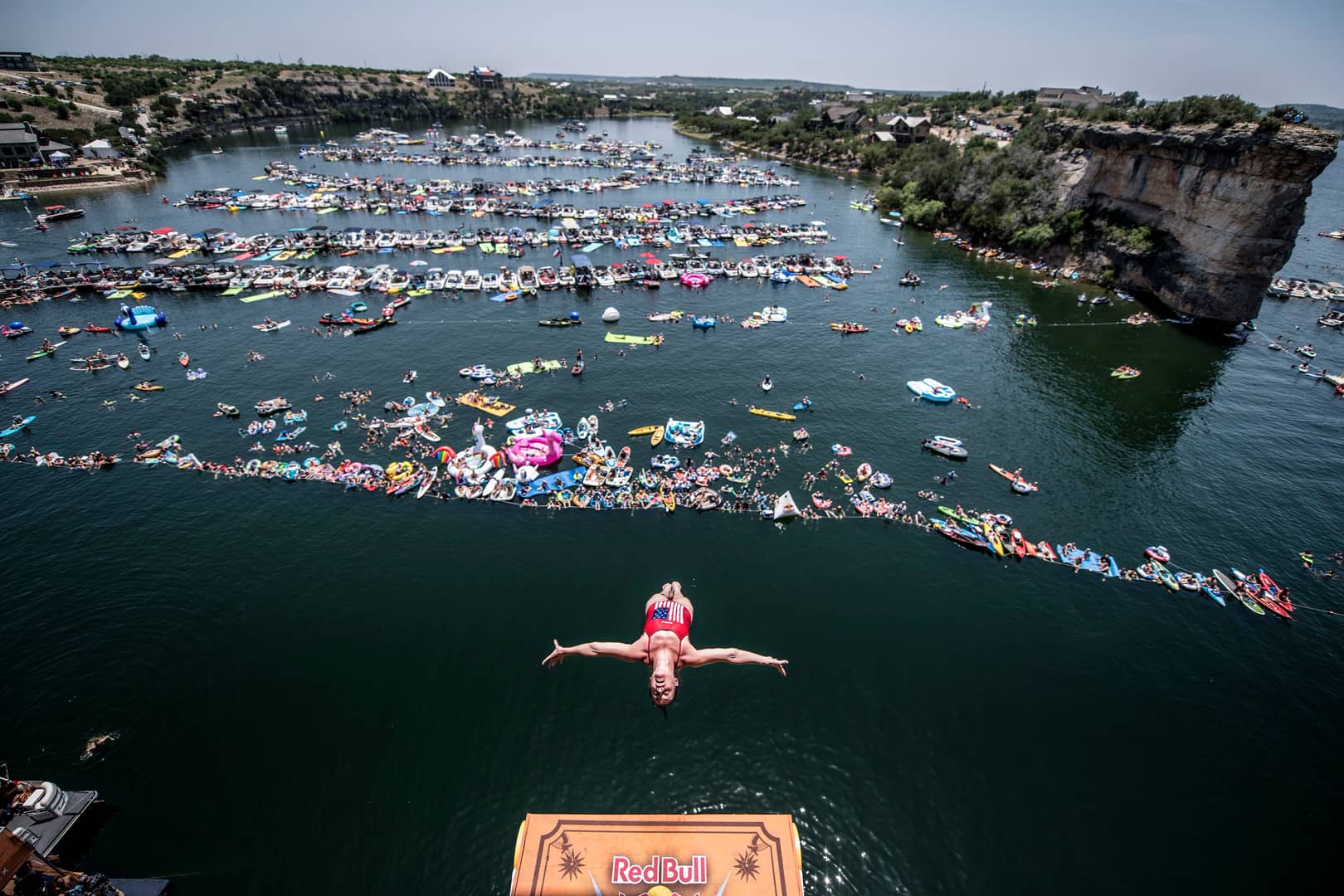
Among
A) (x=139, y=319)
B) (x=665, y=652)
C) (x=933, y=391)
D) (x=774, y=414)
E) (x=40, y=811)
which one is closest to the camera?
(x=40, y=811)

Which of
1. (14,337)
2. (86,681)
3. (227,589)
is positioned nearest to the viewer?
(86,681)

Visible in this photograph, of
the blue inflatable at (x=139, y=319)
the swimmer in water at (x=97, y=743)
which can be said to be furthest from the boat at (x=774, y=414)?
the blue inflatable at (x=139, y=319)

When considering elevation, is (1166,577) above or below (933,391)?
below

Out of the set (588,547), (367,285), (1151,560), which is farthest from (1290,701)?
(367,285)

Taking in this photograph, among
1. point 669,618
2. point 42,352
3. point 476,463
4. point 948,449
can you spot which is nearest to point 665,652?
point 669,618

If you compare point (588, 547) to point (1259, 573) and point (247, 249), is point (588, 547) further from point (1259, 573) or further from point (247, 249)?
point (247, 249)

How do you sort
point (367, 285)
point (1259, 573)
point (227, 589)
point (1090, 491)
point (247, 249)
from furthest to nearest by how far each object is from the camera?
point (247, 249), point (367, 285), point (1090, 491), point (1259, 573), point (227, 589)

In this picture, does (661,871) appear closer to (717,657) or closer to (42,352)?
(717,657)
